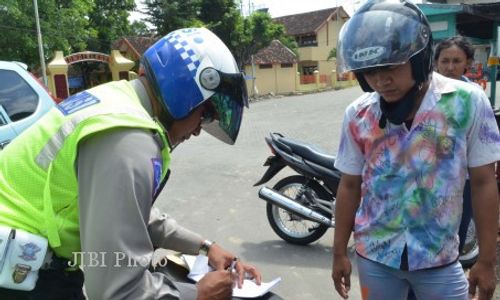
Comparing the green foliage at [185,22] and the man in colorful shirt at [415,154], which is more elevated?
the green foliage at [185,22]

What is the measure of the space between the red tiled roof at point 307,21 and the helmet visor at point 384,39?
44025 millimetres

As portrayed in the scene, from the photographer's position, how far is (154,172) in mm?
1198

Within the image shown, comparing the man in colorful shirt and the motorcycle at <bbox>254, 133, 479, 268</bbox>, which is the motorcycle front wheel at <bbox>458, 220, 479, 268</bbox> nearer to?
the motorcycle at <bbox>254, 133, 479, 268</bbox>

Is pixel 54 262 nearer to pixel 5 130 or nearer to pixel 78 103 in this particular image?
pixel 78 103

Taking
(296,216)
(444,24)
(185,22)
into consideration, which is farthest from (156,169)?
(185,22)

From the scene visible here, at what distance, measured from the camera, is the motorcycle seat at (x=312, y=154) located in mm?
4066

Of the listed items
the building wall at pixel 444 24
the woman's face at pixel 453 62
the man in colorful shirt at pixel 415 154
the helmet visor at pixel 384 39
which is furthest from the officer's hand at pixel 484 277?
the building wall at pixel 444 24

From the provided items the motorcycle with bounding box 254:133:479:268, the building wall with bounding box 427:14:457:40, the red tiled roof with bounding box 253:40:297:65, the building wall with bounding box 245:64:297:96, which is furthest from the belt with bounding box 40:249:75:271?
the red tiled roof with bounding box 253:40:297:65

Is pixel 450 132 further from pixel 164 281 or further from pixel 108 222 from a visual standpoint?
pixel 108 222

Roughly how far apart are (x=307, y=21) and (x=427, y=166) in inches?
1854

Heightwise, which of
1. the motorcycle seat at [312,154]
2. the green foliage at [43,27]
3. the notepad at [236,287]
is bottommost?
the motorcycle seat at [312,154]

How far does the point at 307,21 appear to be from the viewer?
153 ft

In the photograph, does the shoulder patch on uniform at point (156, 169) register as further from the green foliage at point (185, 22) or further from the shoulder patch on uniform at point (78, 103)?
the green foliage at point (185, 22)

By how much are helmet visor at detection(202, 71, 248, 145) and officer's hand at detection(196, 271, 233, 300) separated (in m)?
0.49
